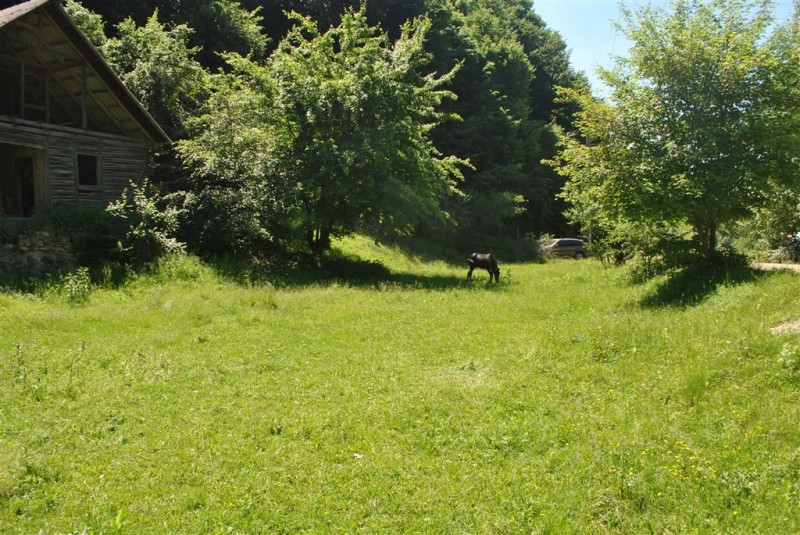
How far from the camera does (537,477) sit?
5438 millimetres

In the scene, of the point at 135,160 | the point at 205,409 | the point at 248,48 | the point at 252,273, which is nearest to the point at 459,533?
the point at 205,409

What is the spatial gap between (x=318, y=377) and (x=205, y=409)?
1892mm

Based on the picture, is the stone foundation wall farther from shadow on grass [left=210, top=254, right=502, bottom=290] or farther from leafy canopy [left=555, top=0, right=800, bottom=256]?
leafy canopy [left=555, top=0, right=800, bottom=256]

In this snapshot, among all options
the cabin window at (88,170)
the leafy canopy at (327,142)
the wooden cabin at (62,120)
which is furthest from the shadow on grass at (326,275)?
the cabin window at (88,170)

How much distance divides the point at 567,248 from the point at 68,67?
3321 centimetres

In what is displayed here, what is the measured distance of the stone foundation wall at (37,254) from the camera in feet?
48.4

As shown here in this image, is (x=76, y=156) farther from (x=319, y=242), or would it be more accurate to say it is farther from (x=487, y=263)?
(x=487, y=263)

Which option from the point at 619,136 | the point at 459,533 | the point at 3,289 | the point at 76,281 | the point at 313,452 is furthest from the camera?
the point at 619,136

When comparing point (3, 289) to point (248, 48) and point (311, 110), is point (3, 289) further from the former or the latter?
point (248, 48)

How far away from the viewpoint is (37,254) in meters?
15.4

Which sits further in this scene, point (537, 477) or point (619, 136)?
point (619, 136)

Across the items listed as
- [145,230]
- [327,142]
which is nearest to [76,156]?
[145,230]

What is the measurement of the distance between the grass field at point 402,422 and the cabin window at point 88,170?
9.22 meters

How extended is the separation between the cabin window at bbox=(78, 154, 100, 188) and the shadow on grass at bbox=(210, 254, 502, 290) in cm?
654
